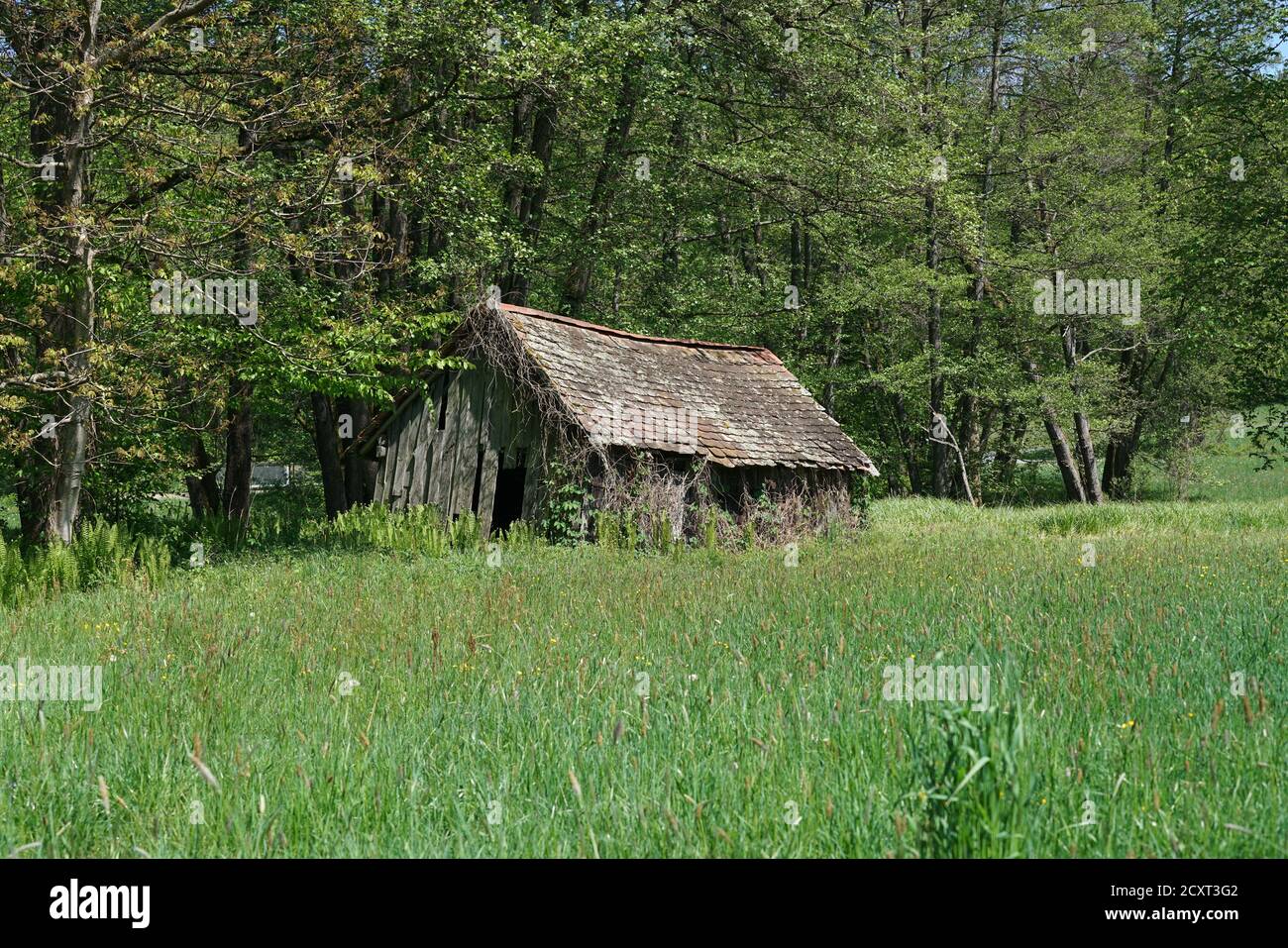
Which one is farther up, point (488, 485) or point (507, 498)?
point (488, 485)

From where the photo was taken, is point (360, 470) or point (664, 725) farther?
point (360, 470)

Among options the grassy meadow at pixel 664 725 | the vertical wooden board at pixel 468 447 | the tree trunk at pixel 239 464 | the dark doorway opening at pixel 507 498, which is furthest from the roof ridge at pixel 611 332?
the grassy meadow at pixel 664 725

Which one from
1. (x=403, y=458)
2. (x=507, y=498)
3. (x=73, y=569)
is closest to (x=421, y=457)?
(x=403, y=458)

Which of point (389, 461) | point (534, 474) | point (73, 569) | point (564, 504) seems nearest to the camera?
point (73, 569)

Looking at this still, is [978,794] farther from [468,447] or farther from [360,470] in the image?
[360,470]

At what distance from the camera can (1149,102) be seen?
33281 mm

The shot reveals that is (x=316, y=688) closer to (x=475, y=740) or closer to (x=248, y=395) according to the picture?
(x=475, y=740)

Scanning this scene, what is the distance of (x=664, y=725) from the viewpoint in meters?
4.77

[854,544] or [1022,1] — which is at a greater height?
[1022,1]

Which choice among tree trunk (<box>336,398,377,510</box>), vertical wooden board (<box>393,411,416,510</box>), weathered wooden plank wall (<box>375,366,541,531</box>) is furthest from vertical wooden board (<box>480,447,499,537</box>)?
tree trunk (<box>336,398,377,510</box>)

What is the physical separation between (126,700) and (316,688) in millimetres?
985

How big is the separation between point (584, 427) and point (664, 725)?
12486 millimetres

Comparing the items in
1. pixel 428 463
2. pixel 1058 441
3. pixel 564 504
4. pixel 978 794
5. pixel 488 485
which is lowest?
pixel 978 794
